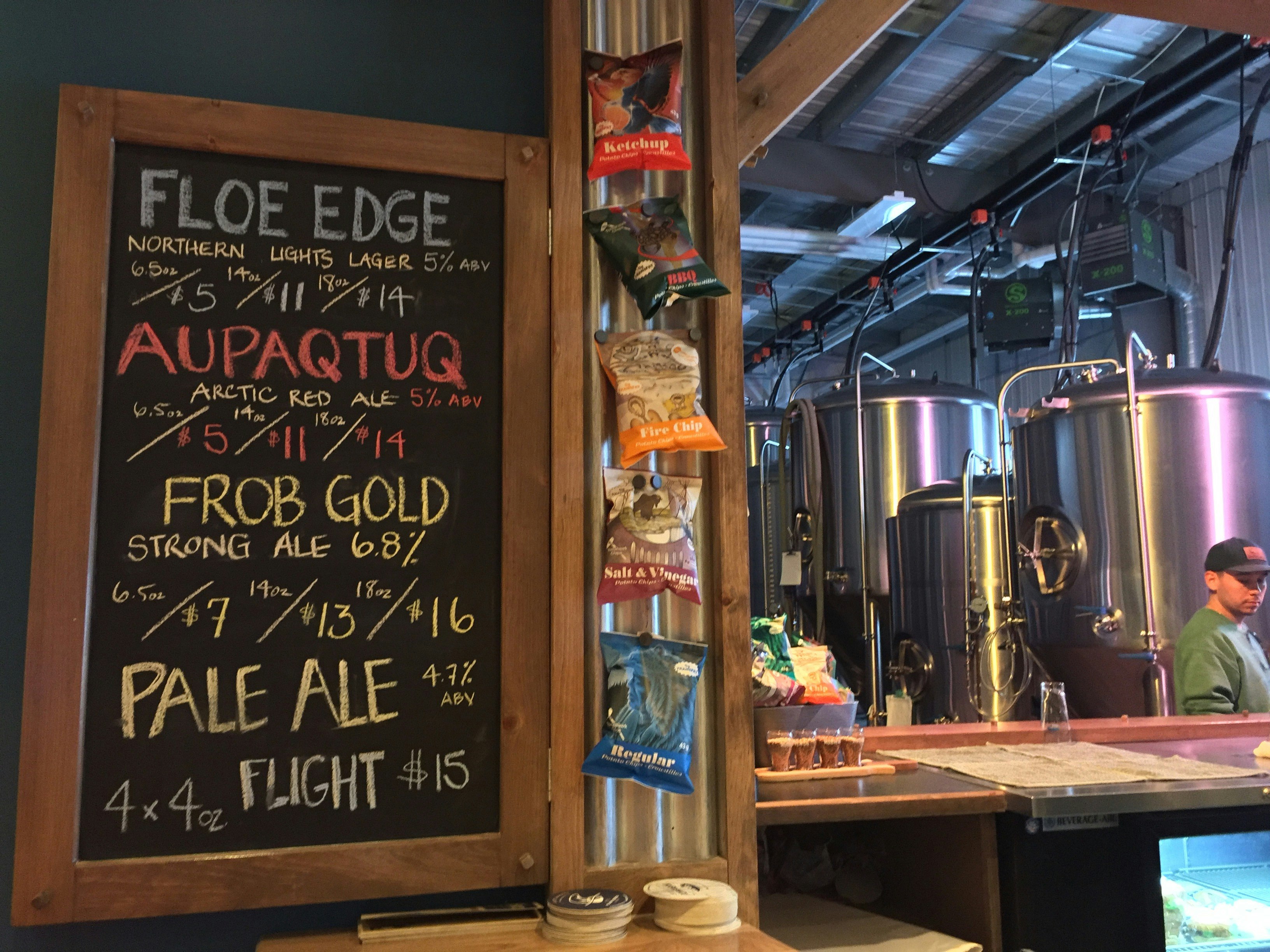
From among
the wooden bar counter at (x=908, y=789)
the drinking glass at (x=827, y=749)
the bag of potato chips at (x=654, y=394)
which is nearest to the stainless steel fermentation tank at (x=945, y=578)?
the wooden bar counter at (x=908, y=789)

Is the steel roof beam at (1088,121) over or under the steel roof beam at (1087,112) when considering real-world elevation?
under

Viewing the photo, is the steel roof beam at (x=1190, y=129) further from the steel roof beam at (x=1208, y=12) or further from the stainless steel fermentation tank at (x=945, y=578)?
the steel roof beam at (x=1208, y=12)

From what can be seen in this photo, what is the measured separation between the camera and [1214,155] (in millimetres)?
6895

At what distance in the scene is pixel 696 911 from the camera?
1659 millimetres

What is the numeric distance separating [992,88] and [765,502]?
302cm

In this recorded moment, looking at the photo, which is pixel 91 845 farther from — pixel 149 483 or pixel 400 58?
pixel 400 58

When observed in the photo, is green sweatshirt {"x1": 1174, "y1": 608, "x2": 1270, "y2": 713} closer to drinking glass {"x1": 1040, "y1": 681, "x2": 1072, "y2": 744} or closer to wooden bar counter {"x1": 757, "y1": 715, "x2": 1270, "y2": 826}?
wooden bar counter {"x1": 757, "y1": 715, "x2": 1270, "y2": 826}

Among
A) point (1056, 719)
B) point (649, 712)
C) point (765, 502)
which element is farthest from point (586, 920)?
point (765, 502)

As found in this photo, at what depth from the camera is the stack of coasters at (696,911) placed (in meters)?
1.65

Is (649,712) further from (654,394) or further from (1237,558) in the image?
(1237,558)

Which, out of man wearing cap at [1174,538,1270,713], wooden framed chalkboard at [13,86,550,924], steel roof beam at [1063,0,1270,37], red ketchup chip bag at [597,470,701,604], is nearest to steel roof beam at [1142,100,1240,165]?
man wearing cap at [1174,538,1270,713]

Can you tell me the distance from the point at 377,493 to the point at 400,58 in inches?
32.1

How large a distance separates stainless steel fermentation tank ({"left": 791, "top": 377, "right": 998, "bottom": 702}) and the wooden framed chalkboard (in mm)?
4185

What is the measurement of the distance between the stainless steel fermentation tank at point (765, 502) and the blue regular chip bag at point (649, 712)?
5033 mm
